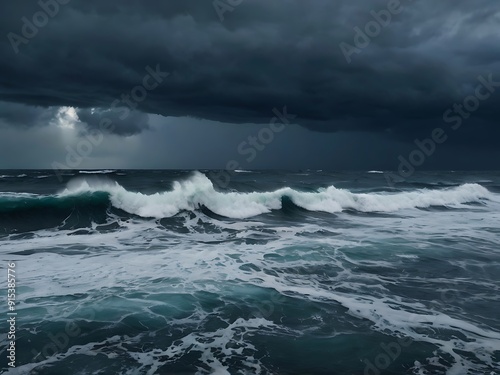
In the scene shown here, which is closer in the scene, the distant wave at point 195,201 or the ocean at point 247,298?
the ocean at point 247,298

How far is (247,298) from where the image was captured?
8062 mm

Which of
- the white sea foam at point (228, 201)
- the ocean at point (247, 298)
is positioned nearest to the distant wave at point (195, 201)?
the white sea foam at point (228, 201)

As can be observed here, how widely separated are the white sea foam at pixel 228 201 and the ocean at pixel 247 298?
8.51ft

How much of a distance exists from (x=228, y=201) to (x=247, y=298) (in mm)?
14093

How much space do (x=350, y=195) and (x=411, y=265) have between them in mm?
16598

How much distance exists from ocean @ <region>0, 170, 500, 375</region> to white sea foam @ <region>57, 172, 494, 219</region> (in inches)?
102

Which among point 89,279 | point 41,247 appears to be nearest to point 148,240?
point 41,247

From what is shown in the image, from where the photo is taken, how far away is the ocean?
18.2 feet

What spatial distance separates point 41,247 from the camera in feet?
42.0

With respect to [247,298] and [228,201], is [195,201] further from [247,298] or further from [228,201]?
[247,298]

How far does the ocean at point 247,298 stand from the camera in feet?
18.2

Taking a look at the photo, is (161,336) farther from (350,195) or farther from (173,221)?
(350,195)

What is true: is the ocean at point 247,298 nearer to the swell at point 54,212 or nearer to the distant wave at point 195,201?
the swell at point 54,212

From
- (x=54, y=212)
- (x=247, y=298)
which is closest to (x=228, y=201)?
(x=54, y=212)
